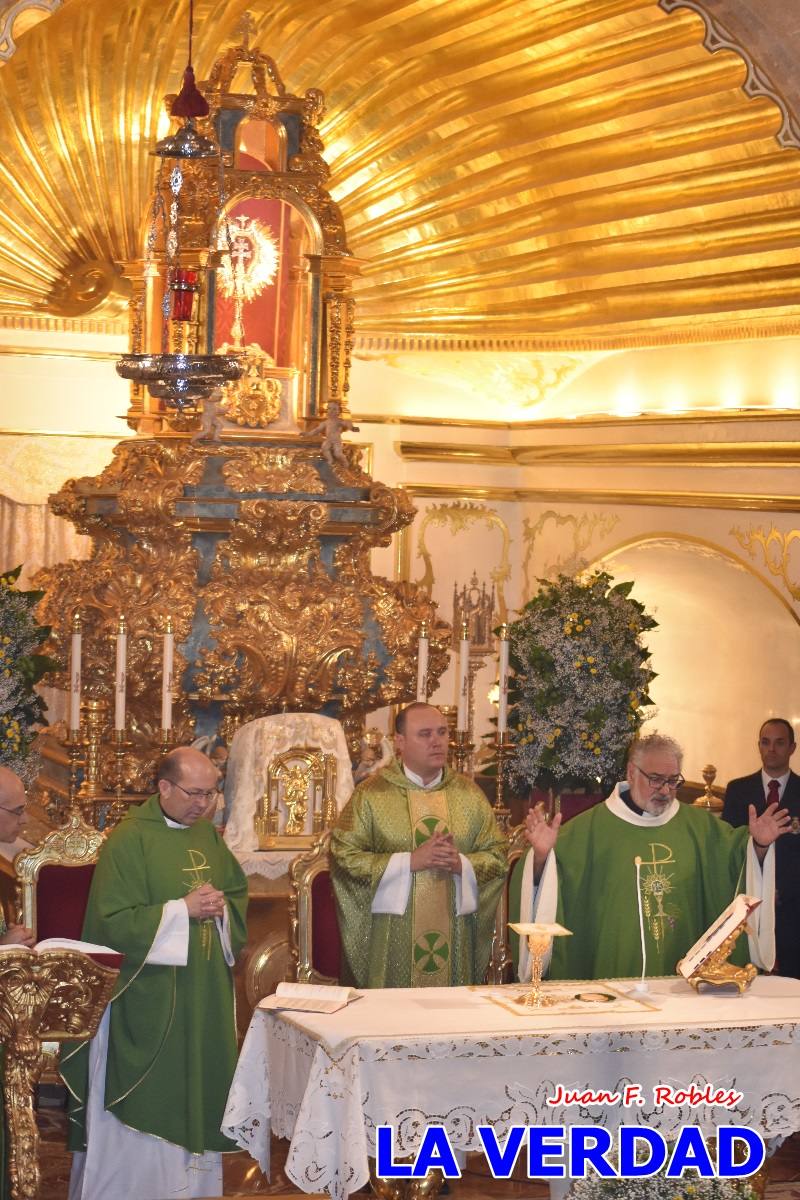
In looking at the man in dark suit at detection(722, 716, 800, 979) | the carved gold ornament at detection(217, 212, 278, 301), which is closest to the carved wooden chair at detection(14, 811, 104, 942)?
the man in dark suit at detection(722, 716, 800, 979)

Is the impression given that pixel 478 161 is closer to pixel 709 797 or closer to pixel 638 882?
pixel 709 797

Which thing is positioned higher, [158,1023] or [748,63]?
[748,63]

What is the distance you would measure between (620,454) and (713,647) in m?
1.37

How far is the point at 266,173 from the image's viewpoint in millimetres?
10227

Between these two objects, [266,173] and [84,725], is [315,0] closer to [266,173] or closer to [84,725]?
[266,173]

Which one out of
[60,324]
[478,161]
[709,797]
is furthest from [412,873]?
[478,161]

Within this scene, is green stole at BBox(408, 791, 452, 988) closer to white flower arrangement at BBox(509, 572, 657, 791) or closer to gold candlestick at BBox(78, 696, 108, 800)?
gold candlestick at BBox(78, 696, 108, 800)

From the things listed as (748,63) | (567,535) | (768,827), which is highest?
(748,63)

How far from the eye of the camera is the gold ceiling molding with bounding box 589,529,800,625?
36.2 feet

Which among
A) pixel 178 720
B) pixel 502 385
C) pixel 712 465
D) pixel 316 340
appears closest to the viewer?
pixel 178 720

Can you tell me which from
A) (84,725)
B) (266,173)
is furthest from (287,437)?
(84,725)

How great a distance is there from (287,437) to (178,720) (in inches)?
63.8

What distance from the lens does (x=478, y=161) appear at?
1313cm

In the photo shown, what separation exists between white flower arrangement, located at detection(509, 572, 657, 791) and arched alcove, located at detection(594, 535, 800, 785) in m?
1.85
